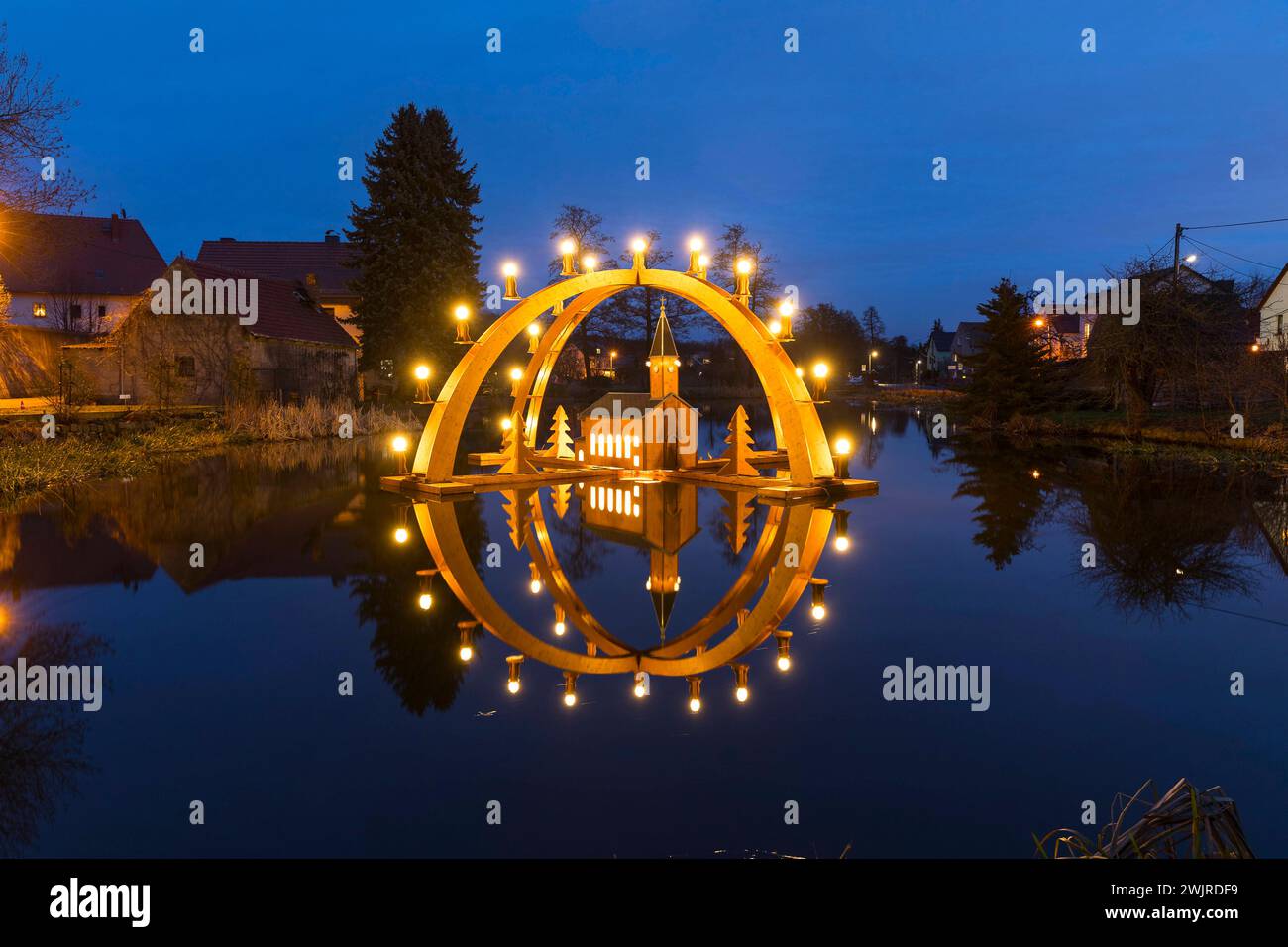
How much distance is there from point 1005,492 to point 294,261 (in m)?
49.1

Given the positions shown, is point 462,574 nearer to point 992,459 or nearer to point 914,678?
point 914,678

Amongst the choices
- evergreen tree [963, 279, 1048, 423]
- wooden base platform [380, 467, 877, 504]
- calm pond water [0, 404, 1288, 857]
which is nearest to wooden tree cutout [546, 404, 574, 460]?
wooden base platform [380, 467, 877, 504]

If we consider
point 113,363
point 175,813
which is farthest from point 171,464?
point 175,813

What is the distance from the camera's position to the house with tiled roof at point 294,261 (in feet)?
165

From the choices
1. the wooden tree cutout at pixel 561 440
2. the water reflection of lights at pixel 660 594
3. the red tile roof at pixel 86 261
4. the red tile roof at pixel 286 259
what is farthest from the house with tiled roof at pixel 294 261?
the water reflection of lights at pixel 660 594

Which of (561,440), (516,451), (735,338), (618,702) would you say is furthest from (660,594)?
(561,440)

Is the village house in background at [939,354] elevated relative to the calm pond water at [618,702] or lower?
elevated

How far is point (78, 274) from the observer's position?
45.3 m

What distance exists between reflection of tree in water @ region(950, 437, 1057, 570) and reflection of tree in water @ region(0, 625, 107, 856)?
342 inches

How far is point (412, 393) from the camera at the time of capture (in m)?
35.8

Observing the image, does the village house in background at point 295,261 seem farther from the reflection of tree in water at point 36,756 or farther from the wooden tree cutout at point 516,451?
the reflection of tree in water at point 36,756

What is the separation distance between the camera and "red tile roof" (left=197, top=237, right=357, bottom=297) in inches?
1994

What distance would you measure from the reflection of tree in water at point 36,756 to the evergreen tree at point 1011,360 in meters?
31.4
